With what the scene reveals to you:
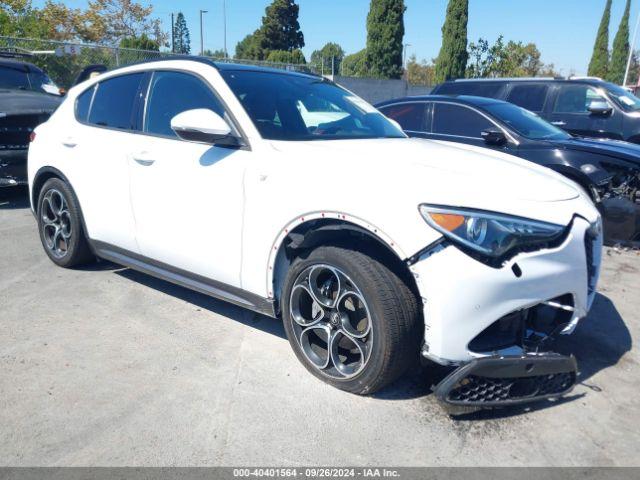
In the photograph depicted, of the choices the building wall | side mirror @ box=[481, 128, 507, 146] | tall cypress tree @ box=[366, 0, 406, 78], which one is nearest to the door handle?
side mirror @ box=[481, 128, 507, 146]

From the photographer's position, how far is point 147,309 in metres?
3.91

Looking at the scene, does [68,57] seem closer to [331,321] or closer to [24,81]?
[24,81]

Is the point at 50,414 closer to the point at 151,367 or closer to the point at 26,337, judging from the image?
the point at 151,367

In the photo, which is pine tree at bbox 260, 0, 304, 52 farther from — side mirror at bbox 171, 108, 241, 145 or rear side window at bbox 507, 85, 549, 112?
side mirror at bbox 171, 108, 241, 145

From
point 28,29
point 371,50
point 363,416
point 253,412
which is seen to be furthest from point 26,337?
point 371,50

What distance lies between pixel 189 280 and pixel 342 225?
1366 mm

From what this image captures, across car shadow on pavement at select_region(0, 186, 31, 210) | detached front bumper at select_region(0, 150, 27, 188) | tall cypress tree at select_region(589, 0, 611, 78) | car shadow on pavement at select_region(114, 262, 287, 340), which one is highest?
tall cypress tree at select_region(589, 0, 611, 78)

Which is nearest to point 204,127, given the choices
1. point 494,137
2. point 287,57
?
point 494,137

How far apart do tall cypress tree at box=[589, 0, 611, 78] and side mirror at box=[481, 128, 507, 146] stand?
50.4 meters

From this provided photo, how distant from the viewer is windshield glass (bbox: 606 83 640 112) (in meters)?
7.90

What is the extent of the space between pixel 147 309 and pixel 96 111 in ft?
5.48

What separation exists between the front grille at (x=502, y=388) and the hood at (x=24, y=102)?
6.70 meters

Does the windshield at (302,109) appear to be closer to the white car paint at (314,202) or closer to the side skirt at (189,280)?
the white car paint at (314,202)

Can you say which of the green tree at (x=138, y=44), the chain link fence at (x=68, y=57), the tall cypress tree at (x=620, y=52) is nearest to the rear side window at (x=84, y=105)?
the chain link fence at (x=68, y=57)
